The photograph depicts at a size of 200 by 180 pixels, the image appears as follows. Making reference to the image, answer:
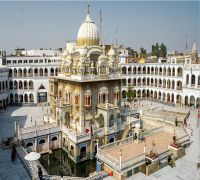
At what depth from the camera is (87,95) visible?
29.0 m

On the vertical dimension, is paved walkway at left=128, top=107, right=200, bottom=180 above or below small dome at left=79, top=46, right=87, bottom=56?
below

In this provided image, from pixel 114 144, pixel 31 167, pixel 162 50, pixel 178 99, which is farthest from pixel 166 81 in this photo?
pixel 31 167

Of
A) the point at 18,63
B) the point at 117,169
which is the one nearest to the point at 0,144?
the point at 117,169

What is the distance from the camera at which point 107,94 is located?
31.1 m

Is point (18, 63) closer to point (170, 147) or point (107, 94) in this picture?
point (107, 94)

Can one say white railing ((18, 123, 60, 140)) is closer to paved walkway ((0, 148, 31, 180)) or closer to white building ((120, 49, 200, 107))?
paved walkway ((0, 148, 31, 180))

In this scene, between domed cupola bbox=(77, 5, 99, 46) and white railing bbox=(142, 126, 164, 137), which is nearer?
white railing bbox=(142, 126, 164, 137)

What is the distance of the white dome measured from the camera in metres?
32.1

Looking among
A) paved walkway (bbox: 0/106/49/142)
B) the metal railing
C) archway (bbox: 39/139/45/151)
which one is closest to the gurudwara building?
archway (bbox: 39/139/45/151)

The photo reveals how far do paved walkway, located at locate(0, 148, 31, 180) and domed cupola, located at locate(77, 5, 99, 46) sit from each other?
1811cm

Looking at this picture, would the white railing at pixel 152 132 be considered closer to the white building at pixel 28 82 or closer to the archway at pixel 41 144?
the archway at pixel 41 144

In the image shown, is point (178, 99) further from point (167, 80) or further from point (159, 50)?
point (159, 50)

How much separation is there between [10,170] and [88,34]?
20371 millimetres

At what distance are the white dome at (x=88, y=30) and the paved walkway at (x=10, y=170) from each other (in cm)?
1876
